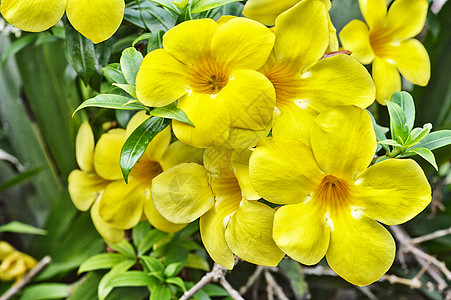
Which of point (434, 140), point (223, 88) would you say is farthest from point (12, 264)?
point (434, 140)

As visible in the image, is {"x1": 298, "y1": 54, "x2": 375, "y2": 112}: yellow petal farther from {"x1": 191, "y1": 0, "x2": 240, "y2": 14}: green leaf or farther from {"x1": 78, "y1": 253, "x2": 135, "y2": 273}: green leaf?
{"x1": 78, "y1": 253, "x2": 135, "y2": 273}: green leaf

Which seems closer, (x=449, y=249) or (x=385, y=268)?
(x=385, y=268)

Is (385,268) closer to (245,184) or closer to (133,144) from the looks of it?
(245,184)

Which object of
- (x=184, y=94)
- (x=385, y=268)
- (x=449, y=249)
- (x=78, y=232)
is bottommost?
(x=449, y=249)

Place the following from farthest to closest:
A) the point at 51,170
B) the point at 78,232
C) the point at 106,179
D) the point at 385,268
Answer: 1. the point at 51,170
2. the point at 78,232
3. the point at 106,179
4. the point at 385,268

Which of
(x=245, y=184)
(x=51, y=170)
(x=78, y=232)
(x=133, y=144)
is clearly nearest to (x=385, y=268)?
(x=245, y=184)

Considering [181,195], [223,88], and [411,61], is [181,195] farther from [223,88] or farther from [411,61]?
[411,61]

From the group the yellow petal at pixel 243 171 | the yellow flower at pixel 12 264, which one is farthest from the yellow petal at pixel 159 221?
the yellow flower at pixel 12 264
